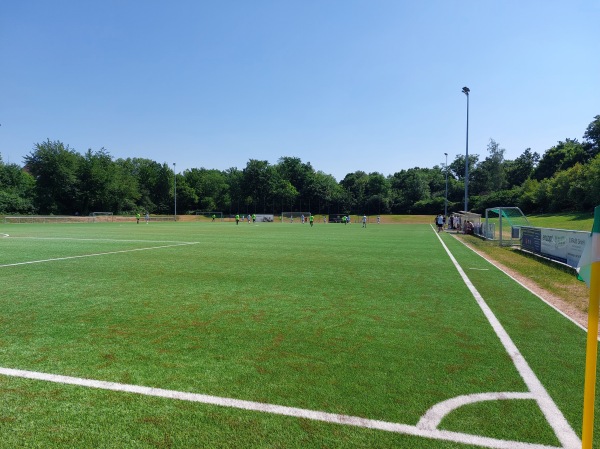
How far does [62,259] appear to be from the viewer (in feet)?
43.9

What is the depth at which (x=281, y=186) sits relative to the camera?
10512 cm

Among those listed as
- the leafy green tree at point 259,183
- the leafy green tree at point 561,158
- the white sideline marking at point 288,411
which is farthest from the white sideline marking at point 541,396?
the leafy green tree at point 259,183

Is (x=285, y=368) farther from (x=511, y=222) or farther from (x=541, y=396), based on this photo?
(x=511, y=222)

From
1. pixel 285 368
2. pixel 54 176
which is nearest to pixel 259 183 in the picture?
pixel 54 176

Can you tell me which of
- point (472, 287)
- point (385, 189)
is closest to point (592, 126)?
point (385, 189)

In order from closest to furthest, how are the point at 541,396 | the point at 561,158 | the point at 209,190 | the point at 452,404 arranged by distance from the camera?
the point at 452,404
the point at 541,396
the point at 561,158
the point at 209,190

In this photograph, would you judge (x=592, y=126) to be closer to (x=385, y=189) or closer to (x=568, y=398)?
(x=385, y=189)

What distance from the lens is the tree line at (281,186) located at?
A: 72500mm

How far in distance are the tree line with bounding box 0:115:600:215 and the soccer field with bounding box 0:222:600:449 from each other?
201 feet

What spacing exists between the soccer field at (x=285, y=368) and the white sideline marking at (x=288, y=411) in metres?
0.02

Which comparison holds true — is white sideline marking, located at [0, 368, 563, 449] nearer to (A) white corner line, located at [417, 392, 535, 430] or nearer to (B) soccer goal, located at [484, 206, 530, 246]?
(A) white corner line, located at [417, 392, 535, 430]

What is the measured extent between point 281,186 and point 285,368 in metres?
102

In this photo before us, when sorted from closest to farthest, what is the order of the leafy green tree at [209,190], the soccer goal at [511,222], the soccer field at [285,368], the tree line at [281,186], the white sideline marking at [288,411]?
the white sideline marking at [288,411] → the soccer field at [285,368] → the soccer goal at [511,222] → the tree line at [281,186] → the leafy green tree at [209,190]

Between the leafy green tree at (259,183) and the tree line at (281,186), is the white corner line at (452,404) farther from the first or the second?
the leafy green tree at (259,183)
